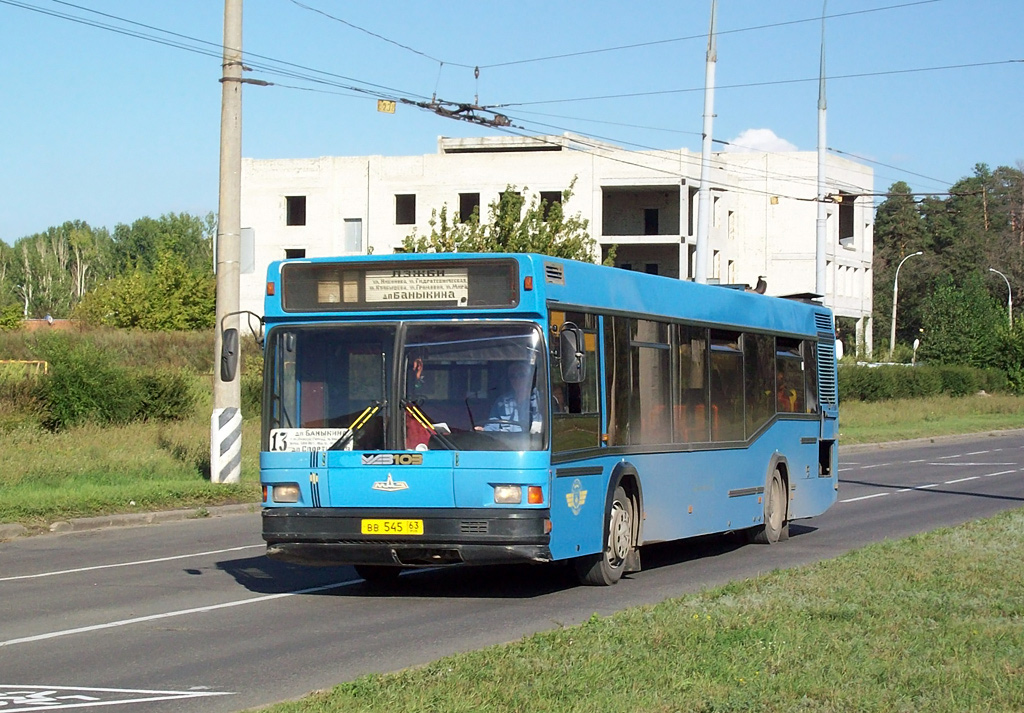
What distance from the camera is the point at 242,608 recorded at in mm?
11023

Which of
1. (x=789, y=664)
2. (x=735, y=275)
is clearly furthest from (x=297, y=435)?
(x=735, y=275)

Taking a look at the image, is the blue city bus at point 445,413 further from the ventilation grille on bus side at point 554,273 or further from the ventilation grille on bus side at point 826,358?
the ventilation grille on bus side at point 826,358

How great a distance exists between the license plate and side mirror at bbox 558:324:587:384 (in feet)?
5.43

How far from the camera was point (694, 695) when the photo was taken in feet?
22.4

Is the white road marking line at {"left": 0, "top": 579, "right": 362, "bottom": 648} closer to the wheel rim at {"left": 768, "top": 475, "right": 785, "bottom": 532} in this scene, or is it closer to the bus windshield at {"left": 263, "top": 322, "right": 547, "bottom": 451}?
the bus windshield at {"left": 263, "top": 322, "right": 547, "bottom": 451}

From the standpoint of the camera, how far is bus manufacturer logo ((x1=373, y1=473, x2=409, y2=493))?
1098 cm

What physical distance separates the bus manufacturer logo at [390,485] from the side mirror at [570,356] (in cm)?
153

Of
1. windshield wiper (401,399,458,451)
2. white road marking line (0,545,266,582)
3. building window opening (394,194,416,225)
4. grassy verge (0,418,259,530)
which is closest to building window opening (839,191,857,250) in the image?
building window opening (394,194,416,225)

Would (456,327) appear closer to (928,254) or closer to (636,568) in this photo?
(636,568)

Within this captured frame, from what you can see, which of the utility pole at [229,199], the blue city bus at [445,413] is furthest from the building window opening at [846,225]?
the blue city bus at [445,413]

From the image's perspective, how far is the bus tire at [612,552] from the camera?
12.2m

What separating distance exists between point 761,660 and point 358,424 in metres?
4.46

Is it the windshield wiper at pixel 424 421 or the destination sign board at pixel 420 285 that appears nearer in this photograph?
Answer: the windshield wiper at pixel 424 421

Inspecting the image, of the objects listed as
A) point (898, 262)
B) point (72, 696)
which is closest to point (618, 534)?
point (72, 696)
